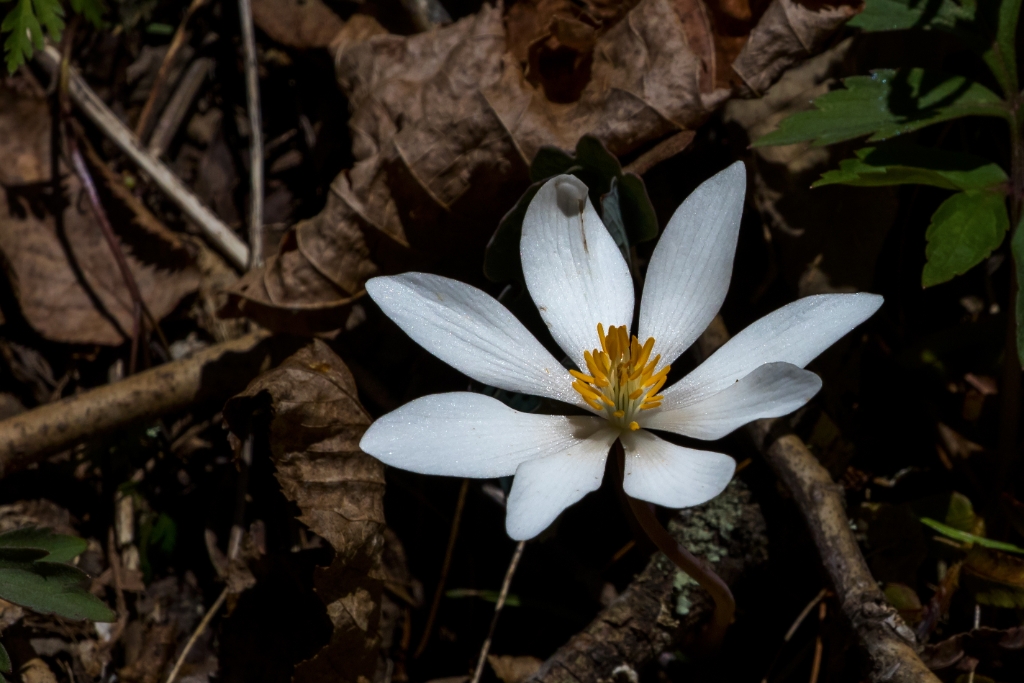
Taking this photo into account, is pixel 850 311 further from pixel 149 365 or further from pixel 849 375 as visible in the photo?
pixel 149 365

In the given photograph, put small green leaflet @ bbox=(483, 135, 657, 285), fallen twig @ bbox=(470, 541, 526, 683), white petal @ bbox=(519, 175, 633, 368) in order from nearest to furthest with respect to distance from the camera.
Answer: white petal @ bbox=(519, 175, 633, 368) → small green leaflet @ bbox=(483, 135, 657, 285) → fallen twig @ bbox=(470, 541, 526, 683)

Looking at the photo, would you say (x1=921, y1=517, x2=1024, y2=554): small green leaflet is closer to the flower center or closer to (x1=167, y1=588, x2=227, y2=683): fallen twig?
the flower center

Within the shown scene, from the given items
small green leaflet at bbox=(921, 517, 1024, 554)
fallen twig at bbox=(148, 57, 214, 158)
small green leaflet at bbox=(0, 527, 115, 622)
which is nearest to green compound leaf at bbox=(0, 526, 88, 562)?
small green leaflet at bbox=(0, 527, 115, 622)

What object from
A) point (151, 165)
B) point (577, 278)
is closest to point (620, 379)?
point (577, 278)

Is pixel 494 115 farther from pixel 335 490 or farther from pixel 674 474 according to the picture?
pixel 674 474

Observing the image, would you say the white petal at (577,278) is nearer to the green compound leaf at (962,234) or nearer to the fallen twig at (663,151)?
the fallen twig at (663,151)

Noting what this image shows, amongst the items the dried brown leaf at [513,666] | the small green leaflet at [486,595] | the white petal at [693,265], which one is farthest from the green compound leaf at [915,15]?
the dried brown leaf at [513,666]
